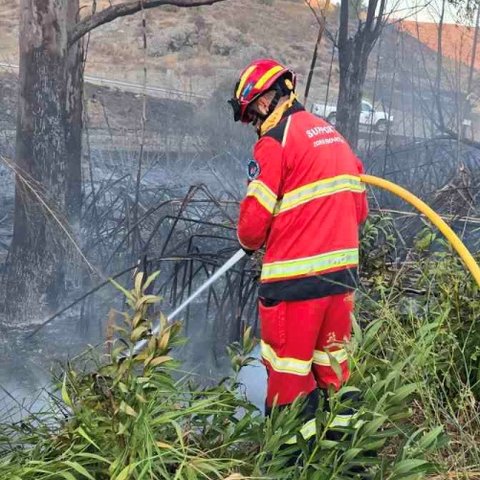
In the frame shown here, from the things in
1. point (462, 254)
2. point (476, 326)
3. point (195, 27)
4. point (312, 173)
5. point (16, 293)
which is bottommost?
point (16, 293)

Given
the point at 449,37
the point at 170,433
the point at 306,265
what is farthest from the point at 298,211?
the point at 449,37

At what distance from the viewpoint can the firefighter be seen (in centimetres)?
283

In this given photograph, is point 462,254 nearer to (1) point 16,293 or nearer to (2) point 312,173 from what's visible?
(2) point 312,173

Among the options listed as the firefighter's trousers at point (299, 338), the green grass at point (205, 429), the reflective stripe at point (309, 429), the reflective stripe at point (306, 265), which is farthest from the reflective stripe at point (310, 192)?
the reflective stripe at point (309, 429)

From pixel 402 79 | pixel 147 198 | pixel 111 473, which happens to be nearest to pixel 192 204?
pixel 147 198

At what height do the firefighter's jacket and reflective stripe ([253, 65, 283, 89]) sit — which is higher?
reflective stripe ([253, 65, 283, 89])

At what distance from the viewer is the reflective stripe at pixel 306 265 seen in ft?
9.37

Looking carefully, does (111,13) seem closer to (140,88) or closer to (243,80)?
(140,88)

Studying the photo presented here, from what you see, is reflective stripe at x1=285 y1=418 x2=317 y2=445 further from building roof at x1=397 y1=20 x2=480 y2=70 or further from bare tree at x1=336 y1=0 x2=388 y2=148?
building roof at x1=397 y1=20 x2=480 y2=70

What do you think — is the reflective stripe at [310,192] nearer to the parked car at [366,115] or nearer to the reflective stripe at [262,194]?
the reflective stripe at [262,194]

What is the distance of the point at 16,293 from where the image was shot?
13.4 ft

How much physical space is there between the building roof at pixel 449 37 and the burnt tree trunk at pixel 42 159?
7.17 ft

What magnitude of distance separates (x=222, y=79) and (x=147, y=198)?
0.81m

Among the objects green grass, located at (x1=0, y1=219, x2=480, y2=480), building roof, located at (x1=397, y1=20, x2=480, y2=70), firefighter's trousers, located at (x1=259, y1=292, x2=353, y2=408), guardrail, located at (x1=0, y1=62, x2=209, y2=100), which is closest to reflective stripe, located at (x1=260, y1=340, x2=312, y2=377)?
firefighter's trousers, located at (x1=259, y1=292, x2=353, y2=408)
